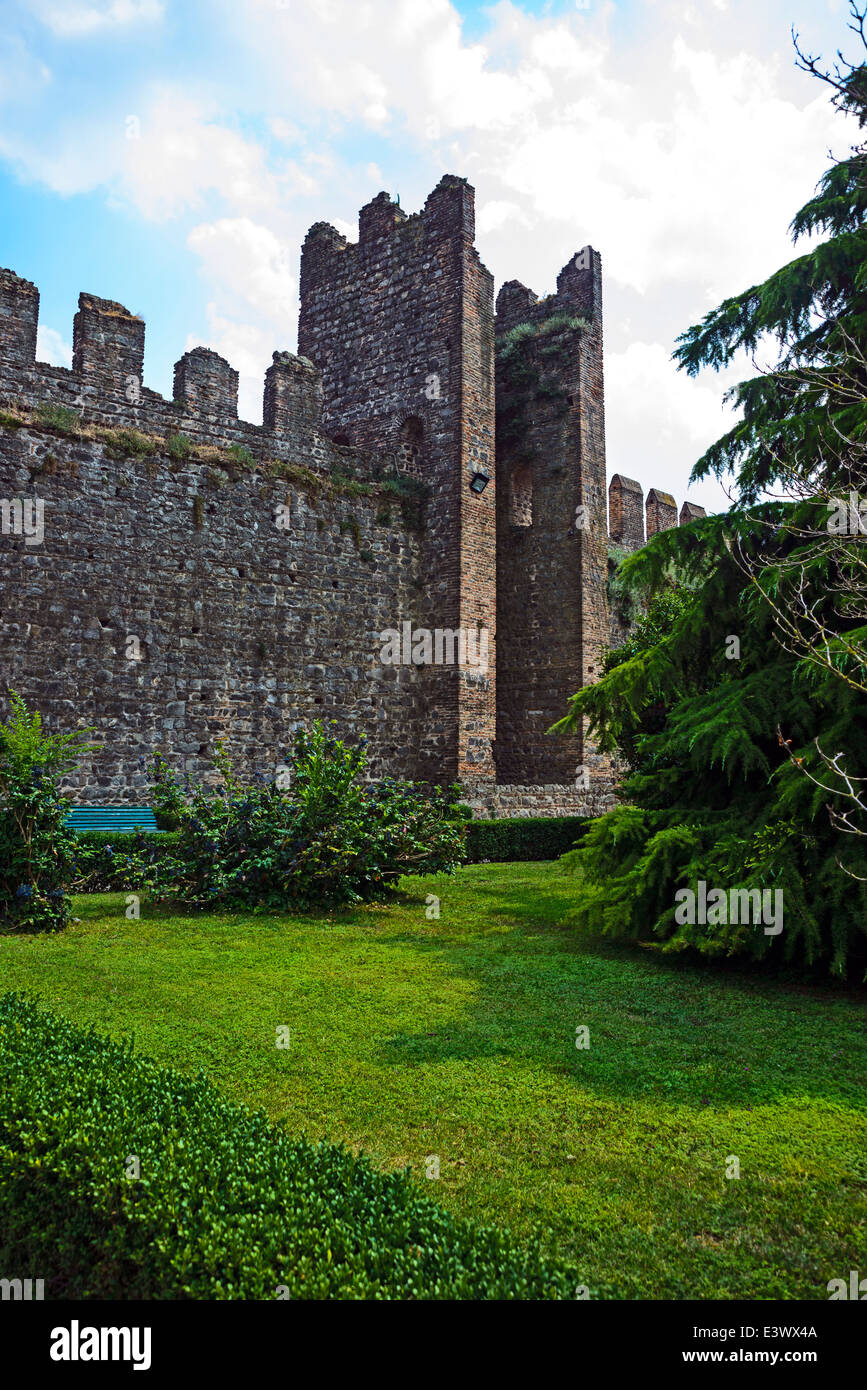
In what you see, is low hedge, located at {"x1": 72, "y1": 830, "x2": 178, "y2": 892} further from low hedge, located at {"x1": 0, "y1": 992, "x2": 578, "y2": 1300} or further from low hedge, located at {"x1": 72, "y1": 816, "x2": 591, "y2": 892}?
low hedge, located at {"x1": 0, "y1": 992, "x2": 578, "y2": 1300}

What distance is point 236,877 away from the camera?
412 inches

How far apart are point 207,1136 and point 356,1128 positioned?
3.05ft

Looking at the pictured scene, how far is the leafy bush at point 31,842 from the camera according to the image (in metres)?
8.98

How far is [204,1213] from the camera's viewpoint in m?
2.90

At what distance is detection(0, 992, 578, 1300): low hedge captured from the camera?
2.63 meters

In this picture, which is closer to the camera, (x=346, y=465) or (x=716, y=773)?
(x=716, y=773)

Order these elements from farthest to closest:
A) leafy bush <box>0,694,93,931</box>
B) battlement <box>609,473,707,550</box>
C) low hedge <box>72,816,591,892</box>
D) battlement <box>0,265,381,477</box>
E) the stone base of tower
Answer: battlement <box>609,473,707,550</box> → the stone base of tower → battlement <box>0,265,381,477</box> → low hedge <box>72,816,591,892</box> → leafy bush <box>0,694,93,931</box>

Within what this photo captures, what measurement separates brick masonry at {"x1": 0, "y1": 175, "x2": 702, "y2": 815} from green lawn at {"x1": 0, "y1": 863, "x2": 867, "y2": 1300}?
5.88m

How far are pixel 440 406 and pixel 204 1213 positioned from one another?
1650 cm

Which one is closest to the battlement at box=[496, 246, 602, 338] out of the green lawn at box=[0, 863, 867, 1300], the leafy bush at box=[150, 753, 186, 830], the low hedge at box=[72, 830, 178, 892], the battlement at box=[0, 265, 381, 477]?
the battlement at box=[0, 265, 381, 477]

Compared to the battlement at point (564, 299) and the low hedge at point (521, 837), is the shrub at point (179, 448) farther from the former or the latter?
the battlement at point (564, 299)

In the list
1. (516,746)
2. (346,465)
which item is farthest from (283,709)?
(516,746)
